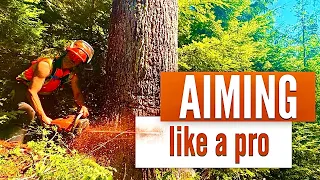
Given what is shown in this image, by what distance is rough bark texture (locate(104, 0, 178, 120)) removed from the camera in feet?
11.8

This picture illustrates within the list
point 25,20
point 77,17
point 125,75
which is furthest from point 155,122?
point 25,20

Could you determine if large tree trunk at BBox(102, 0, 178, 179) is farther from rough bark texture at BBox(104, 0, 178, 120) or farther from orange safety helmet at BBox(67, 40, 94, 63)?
orange safety helmet at BBox(67, 40, 94, 63)

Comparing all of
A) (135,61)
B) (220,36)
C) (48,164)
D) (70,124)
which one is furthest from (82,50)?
(220,36)

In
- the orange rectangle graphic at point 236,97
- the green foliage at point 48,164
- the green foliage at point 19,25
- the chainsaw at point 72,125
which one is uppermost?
the green foliage at point 19,25

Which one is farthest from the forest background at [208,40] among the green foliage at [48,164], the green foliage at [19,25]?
the green foliage at [48,164]

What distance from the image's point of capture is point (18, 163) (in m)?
Answer: 3.45

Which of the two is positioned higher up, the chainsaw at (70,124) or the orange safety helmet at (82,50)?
the orange safety helmet at (82,50)

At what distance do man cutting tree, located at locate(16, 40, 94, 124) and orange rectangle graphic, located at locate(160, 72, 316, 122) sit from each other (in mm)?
607

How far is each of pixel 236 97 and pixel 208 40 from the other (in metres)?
0.50

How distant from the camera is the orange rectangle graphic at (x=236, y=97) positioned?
3523 mm

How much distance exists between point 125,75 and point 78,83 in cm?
32

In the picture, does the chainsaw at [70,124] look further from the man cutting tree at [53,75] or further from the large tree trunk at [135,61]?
the large tree trunk at [135,61]

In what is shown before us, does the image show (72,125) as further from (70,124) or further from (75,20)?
(75,20)

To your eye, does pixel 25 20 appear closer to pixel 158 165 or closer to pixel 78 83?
pixel 78 83
